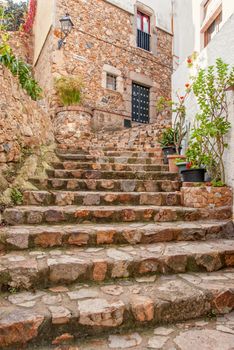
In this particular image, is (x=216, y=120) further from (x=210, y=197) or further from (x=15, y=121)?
(x=15, y=121)

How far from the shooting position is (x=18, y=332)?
1.46 m

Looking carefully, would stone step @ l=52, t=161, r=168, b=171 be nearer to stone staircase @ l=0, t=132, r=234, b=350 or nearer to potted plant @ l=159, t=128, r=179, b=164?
stone staircase @ l=0, t=132, r=234, b=350

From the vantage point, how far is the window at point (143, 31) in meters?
10.9

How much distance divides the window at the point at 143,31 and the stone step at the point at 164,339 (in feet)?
35.6

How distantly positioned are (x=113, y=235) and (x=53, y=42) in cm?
788

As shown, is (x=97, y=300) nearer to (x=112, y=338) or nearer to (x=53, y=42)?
(x=112, y=338)

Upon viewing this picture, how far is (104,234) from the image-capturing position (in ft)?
8.05

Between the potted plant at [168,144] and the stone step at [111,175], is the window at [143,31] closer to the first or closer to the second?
the potted plant at [168,144]

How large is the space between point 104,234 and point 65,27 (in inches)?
305

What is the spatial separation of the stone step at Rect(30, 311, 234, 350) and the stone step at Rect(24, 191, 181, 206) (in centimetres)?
173

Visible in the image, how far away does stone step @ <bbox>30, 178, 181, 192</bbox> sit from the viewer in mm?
3561

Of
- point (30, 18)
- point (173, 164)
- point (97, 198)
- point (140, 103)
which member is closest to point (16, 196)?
point (97, 198)

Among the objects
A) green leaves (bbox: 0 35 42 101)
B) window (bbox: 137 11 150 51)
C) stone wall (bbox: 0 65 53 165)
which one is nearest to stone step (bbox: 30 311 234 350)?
stone wall (bbox: 0 65 53 165)

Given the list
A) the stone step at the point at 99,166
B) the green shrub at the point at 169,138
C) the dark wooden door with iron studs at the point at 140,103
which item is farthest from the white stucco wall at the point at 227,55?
the dark wooden door with iron studs at the point at 140,103
